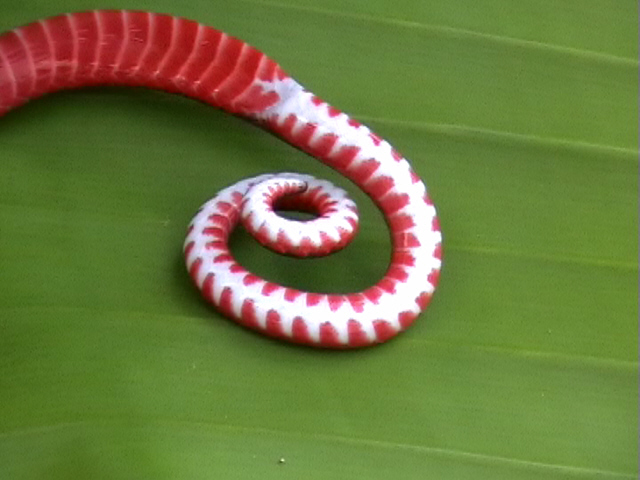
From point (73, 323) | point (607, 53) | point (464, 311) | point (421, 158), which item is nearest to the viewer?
point (73, 323)

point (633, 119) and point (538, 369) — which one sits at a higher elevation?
point (633, 119)

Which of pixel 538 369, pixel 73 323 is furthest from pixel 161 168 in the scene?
pixel 538 369

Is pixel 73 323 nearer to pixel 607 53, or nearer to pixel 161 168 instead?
pixel 161 168

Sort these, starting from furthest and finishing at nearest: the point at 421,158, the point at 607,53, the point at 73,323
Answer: the point at 607,53
the point at 421,158
the point at 73,323
